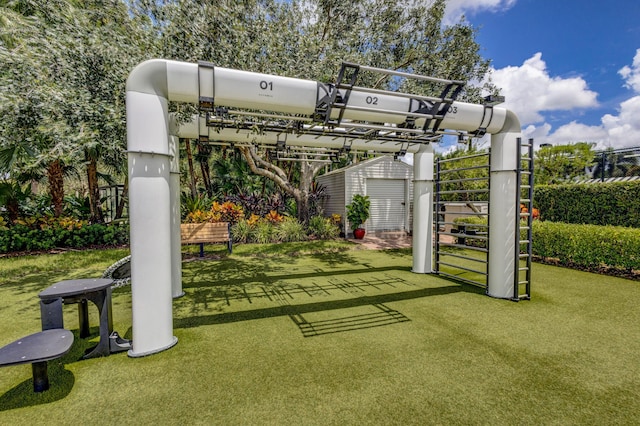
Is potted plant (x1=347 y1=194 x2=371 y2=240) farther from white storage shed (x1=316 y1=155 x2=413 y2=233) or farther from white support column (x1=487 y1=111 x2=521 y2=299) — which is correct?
white support column (x1=487 y1=111 x2=521 y2=299)

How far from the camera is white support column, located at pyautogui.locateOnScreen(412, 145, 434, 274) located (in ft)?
20.8

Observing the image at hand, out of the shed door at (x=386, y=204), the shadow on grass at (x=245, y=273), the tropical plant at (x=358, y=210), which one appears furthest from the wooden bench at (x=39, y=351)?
the shed door at (x=386, y=204)

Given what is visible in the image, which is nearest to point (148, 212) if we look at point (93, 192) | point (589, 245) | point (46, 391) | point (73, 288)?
point (73, 288)

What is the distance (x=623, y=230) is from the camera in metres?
6.29

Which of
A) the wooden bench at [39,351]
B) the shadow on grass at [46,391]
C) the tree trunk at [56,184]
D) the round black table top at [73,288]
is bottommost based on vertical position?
the shadow on grass at [46,391]

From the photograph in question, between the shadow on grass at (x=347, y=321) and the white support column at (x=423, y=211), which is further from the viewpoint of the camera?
the white support column at (x=423, y=211)

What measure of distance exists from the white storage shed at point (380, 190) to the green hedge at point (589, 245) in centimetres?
549

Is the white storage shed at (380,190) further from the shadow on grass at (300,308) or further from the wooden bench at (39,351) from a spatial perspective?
the wooden bench at (39,351)

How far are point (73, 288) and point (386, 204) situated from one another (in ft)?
35.7

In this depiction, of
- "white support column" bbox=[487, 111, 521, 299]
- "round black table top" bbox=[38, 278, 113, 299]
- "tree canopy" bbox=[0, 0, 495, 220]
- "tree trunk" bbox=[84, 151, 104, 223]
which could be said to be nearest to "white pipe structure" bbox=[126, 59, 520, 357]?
"round black table top" bbox=[38, 278, 113, 299]

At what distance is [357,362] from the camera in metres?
2.94

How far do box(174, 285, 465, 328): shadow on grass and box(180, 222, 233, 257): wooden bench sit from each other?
4.20 metres

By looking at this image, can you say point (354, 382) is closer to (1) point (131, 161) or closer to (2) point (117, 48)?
(1) point (131, 161)

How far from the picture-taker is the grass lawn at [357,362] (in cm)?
225
